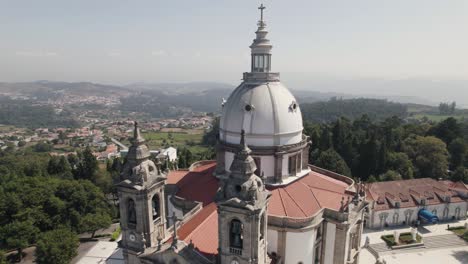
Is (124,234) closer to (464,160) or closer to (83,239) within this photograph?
(83,239)

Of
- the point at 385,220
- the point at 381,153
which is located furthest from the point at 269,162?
the point at 381,153

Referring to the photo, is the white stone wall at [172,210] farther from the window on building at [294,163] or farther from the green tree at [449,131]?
the green tree at [449,131]

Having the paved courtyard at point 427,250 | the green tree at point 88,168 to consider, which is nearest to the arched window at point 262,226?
the paved courtyard at point 427,250

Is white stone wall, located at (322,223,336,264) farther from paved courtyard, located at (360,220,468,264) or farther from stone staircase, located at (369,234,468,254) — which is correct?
stone staircase, located at (369,234,468,254)

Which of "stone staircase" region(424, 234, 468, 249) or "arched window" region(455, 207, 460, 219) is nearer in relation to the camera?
"stone staircase" region(424, 234, 468, 249)

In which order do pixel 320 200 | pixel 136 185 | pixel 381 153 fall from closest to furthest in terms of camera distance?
pixel 136 185 → pixel 320 200 → pixel 381 153

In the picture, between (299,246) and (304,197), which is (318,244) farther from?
(304,197)

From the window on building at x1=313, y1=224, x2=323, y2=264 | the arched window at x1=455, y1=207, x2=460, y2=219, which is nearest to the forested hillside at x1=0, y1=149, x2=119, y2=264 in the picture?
the window on building at x1=313, y1=224, x2=323, y2=264

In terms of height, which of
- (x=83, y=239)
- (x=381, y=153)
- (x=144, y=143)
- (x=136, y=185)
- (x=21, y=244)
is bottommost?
(x=83, y=239)
